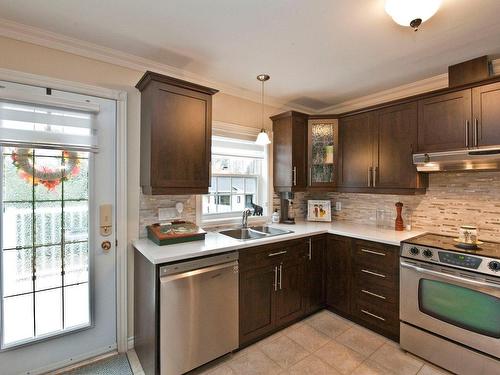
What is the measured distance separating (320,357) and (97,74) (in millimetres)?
2960

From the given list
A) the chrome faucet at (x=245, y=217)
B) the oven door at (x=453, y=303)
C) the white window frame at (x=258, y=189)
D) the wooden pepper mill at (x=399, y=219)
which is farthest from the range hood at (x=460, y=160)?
the chrome faucet at (x=245, y=217)

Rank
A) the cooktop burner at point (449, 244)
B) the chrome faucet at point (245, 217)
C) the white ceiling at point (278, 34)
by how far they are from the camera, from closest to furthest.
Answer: the white ceiling at point (278, 34) → the cooktop burner at point (449, 244) → the chrome faucet at point (245, 217)

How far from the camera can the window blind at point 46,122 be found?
174 cm

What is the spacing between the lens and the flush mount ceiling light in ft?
4.52

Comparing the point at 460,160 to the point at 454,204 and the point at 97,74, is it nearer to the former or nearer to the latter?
the point at 454,204

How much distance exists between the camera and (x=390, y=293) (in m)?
2.33

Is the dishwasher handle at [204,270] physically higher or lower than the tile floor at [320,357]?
higher

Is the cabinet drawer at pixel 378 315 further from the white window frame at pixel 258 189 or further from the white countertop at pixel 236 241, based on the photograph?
the white window frame at pixel 258 189

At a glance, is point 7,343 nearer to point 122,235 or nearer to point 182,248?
point 122,235

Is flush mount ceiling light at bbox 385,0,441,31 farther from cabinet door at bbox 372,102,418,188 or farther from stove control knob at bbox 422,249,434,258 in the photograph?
stove control knob at bbox 422,249,434,258

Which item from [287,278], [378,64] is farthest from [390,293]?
[378,64]

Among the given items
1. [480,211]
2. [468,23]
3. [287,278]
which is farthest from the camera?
[287,278]

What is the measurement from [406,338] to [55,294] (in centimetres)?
285

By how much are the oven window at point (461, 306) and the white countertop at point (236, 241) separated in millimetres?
433
